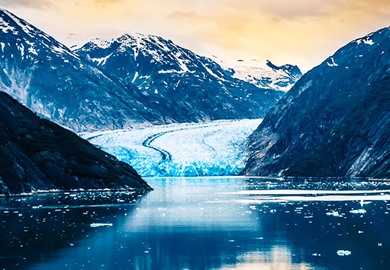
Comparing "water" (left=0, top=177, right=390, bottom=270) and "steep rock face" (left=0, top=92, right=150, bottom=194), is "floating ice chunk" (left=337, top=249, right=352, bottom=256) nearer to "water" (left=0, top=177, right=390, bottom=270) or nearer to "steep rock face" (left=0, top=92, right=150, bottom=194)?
"water" (left=0, top=177, right=390, bottom=270)

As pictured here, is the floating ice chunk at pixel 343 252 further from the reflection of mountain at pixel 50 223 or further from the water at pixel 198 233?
the reflection of mountain at pixel 50 223

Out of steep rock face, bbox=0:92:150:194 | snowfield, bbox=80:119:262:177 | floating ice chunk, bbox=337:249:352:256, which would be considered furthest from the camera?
snowfield, bbox=80:119:262:177

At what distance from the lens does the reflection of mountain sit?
163 ft

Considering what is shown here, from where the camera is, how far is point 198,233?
59844 mm

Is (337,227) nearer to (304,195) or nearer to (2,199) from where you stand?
(304,195)

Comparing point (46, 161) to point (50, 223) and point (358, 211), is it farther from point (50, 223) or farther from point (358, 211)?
point (358, 211)

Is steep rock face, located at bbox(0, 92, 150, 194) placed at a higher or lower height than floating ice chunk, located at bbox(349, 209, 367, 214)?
higher

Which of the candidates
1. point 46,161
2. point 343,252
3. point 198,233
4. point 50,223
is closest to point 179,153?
point 46,161

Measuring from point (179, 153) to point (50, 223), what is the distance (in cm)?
11858

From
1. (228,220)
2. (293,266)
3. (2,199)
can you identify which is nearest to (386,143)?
(2,199)

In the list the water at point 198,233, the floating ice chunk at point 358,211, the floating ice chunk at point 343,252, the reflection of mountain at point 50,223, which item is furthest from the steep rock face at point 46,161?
the floating ice chunk at point 343,252

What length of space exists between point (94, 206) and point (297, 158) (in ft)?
372

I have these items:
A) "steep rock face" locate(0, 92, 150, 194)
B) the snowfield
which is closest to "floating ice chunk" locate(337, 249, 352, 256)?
"steep rock face" locate(0, 92, 150, 194)

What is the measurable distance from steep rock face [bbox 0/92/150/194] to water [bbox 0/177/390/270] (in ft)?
54.7
